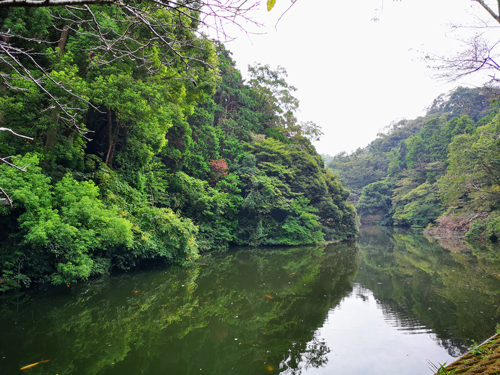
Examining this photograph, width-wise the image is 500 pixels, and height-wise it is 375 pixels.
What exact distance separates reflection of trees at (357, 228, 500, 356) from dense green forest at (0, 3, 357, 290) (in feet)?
15.7

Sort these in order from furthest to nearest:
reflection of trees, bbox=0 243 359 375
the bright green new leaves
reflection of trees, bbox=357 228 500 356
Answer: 1. the bright green new leaves
2. reflection of trees, bbox=357 228 500 356
3. reflection of trees, bbox=0 243 359 375

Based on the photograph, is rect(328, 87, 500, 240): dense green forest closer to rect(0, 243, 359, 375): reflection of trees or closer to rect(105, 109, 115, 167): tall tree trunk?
rect(0, 243, 359, 375): reflection of trees

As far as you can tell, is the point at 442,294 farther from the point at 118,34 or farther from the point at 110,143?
the point at 110,143

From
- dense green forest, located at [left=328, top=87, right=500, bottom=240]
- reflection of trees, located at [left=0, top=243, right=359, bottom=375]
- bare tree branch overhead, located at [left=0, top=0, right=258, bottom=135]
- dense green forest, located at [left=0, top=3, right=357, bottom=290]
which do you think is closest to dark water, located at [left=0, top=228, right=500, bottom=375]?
reflection of trees, located at [left=0, top=243, right=359, bottom=375]

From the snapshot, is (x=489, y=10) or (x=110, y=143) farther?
(x=110, y=143)

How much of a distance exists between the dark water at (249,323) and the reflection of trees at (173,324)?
0.02 metres

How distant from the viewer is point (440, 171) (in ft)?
79.7

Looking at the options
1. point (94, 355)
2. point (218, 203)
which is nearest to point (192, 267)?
point (218, 203)

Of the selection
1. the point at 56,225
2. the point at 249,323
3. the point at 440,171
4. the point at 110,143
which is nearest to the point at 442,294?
the point at 249,323

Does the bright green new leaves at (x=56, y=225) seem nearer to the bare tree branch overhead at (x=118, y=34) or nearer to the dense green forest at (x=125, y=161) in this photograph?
the dense green forest at (x=125, y=161)

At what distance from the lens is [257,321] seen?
425 centimetres

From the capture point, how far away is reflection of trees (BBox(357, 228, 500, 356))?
389cm

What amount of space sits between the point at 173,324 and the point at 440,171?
90.6 ft

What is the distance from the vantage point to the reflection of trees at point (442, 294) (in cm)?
389
